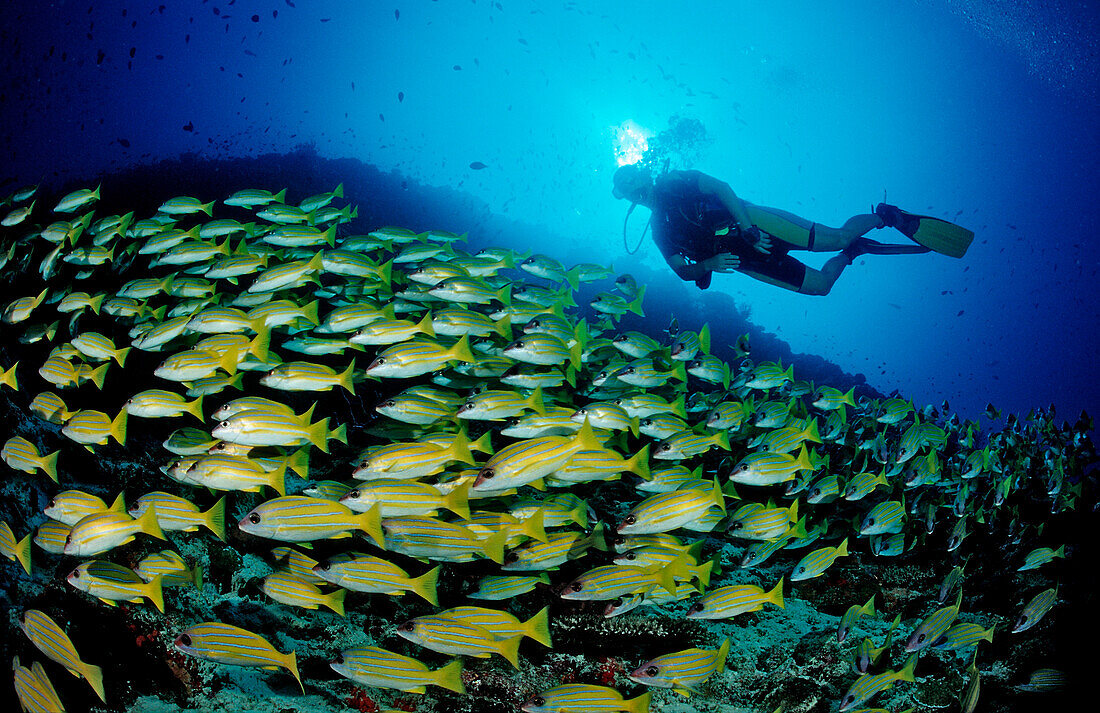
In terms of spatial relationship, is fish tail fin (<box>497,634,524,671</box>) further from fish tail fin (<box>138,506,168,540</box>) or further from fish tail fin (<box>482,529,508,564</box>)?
fish tail fin (<box>138,506,168,540</box>)

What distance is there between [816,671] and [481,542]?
3416mm

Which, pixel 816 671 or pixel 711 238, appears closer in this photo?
pixel 816 671

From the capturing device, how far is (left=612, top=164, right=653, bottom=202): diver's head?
11922 millimetres

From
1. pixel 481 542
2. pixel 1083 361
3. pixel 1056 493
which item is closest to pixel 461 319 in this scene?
pixel 481 542

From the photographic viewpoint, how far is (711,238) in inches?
418

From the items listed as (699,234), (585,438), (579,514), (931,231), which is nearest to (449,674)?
(579,514)

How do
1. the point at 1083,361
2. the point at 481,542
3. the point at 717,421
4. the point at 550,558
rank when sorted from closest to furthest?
the point at 481,542 → the point at 550,558 → the point at 717,421 → the point at 1083,361

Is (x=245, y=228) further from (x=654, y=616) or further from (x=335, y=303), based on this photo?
(x=654, y=616)

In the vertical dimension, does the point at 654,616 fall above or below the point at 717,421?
below

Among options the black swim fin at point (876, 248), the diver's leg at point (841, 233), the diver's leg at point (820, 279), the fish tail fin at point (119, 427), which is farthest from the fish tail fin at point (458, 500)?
the black swim fin at point (876, 248)

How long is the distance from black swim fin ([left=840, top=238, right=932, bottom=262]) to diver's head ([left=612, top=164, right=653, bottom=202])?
5596mm

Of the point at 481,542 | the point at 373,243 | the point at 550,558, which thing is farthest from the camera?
the point at 373,243

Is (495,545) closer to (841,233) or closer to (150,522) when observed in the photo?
(150,522)

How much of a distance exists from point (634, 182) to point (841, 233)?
215 inches
